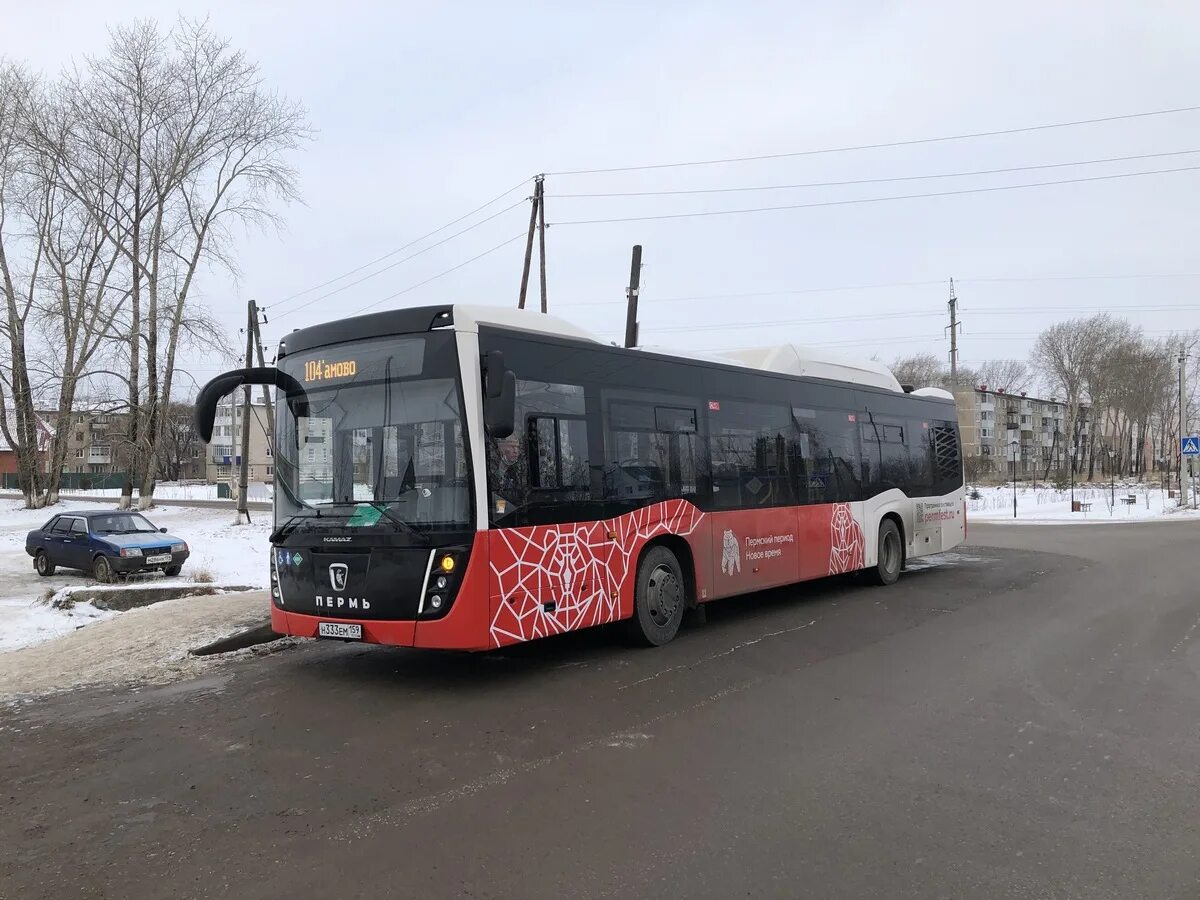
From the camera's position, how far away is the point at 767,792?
456cm

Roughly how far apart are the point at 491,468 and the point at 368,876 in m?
3.53

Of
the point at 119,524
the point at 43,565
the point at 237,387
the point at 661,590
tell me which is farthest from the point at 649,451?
the point at 43,565

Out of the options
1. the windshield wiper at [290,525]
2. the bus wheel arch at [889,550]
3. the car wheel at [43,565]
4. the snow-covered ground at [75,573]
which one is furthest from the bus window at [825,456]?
the car wheel at [43,565]

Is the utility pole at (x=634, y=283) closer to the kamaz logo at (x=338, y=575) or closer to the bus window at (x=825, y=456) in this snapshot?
the bus window at (x=825, y=456)

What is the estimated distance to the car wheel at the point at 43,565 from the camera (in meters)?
17.8

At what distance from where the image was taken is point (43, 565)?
17969 mm

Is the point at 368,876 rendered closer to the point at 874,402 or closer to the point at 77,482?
Answer: the point at 874,402

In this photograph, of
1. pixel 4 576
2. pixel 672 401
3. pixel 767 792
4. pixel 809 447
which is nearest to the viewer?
pixel 767 792

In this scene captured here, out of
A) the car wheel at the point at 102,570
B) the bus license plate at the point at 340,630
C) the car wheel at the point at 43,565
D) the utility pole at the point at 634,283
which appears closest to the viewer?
the bus license plate at the point at 340,630

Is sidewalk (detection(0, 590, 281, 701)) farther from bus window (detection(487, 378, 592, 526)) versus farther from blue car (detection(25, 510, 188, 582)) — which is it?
blue car (detection(25, 510, 188, 582))

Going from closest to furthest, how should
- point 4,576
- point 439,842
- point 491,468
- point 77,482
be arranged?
point 439,842 < point 491,468 < point 4,576 < point 77,482

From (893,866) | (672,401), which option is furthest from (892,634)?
(893,866)

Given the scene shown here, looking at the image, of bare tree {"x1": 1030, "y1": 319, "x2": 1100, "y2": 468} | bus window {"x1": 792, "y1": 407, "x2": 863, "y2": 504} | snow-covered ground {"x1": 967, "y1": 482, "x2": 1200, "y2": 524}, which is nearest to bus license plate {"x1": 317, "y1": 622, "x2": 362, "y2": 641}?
bus window {"x1": 792, "y1": 407, "x2": 863, "y2": 504}

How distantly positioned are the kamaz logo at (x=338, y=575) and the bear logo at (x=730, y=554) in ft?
14.1
